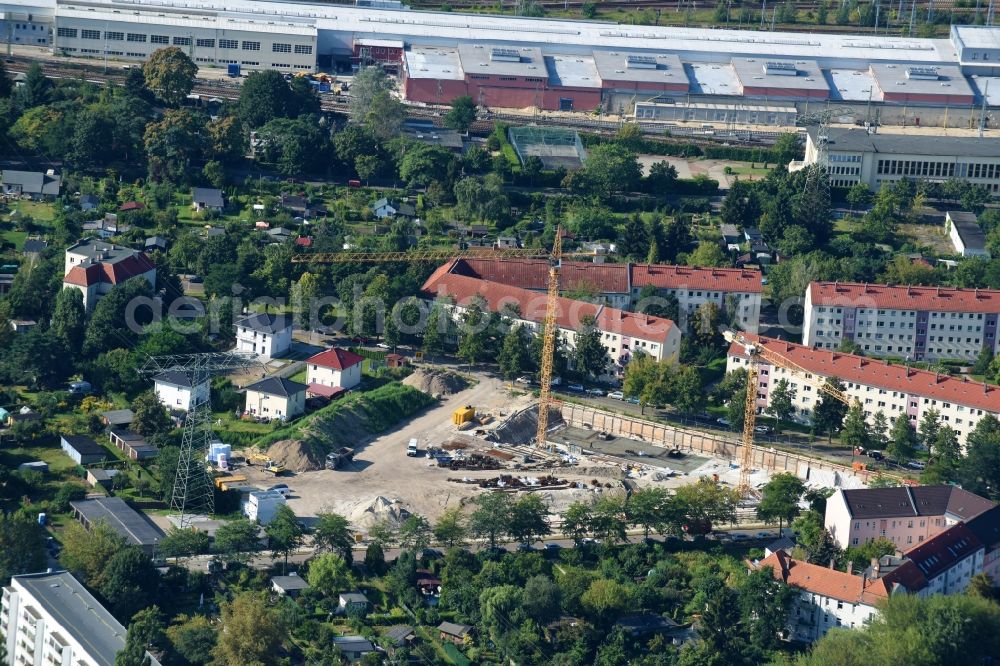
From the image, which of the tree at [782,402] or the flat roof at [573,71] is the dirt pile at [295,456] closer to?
the tree at [782,402]

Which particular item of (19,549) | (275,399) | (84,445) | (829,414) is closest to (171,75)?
(275,399)

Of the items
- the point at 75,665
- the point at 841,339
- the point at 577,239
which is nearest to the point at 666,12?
the point at 577,239

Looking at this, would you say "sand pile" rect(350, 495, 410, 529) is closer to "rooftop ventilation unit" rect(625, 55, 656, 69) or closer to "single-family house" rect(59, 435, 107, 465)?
"single-family house" rect(59, 435, 107, 465)

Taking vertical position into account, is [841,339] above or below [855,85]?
below

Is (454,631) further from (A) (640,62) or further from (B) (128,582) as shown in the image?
(A) (640,62)

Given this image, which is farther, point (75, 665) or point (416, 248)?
point (416, 248)

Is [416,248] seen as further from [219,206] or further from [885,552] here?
[885,552]
